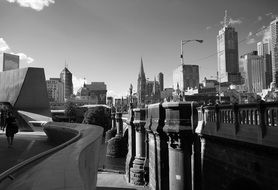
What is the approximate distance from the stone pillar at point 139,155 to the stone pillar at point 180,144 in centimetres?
1097

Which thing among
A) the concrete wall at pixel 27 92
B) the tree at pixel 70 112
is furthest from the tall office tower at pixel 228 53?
the concrete wall at pixel 27 92

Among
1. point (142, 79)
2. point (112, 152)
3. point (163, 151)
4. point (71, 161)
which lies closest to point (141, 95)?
point (142, 79)

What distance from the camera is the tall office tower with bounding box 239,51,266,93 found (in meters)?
130

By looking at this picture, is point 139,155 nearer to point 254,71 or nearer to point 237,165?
point 237,165

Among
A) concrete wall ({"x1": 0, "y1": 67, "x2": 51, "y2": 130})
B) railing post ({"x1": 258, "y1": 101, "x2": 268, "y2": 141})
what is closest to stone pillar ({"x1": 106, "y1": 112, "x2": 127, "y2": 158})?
concrete wall ({"x1": 0, "y1": 67, "x2": 51, "y2": 130})

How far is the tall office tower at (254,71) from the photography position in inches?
5138

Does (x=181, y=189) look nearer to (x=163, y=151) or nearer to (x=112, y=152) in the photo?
(x=163, y=151)

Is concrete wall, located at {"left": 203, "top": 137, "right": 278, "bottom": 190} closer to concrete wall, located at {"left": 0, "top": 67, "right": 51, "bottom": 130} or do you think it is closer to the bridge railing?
the bridge railing

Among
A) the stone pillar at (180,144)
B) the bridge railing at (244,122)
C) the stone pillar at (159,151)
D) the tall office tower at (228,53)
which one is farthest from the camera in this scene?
the tall office tower at (228,53)

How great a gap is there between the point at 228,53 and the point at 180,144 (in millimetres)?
130097

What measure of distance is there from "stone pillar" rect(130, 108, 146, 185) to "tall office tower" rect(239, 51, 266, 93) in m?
113

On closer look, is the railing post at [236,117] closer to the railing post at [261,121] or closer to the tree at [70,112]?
the railing post at [261,121]

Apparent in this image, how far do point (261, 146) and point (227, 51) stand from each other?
131 meters

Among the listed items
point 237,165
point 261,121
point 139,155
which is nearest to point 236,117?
point 261,121
